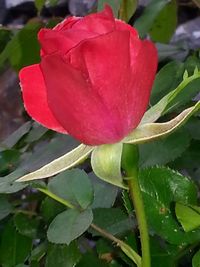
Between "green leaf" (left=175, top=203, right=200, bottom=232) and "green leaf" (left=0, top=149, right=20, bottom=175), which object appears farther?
"green leaf" (left=0, top=149, right=20, bottom=175)

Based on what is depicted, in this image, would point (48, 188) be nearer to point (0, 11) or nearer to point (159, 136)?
point (159, 136)

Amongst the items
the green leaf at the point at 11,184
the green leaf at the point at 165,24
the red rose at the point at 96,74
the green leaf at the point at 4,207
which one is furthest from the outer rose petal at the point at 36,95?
the green leaf at the point at 165,24

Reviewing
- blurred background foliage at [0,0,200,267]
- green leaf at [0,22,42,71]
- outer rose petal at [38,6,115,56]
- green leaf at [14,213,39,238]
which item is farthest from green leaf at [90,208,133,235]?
green leaf at [0,22,42,71]

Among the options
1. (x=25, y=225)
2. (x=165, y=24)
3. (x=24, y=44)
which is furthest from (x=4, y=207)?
(x=165, y=24)

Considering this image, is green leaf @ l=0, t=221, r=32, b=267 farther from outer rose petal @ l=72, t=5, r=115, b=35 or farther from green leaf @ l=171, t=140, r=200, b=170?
outer rose petal @ l=72, t=5, r=115, b=35

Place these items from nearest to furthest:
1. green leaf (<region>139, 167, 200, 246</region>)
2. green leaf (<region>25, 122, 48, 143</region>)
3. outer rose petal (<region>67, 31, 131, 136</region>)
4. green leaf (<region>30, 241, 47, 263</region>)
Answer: outer rose petal (<region>67, 31, 131, 136</region>)
green leaf (<region>139, 167, 200, 246</region>)
green leaf (<region>30, 241, 47, 263</region>)
green leaf (<region>25, 122, 48, 143</region>)

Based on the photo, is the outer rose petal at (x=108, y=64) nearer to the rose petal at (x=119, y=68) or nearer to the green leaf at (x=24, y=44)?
the rose petal at (x=119, y=68)
